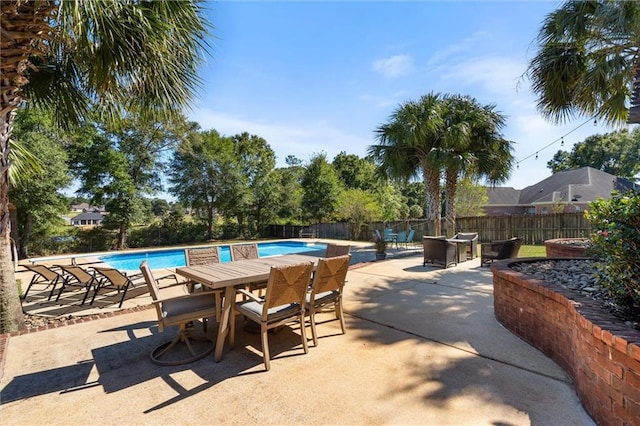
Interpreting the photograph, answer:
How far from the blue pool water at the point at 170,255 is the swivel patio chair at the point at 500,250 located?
892cm

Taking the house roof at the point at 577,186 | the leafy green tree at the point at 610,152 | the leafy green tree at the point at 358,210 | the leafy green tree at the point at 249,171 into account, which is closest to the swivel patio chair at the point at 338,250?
the leafy green tree at the point at 358,210

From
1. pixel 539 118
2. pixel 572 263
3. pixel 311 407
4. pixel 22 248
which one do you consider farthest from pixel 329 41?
pixel 22 248

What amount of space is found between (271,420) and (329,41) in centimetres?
825

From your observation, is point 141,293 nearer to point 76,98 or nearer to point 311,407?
point 76,98

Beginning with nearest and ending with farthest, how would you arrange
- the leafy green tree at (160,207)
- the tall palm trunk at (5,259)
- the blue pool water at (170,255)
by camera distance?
the tall palm trunk at (5,259), the blue pool water at (170,255), the leafy green tree at (160,207)

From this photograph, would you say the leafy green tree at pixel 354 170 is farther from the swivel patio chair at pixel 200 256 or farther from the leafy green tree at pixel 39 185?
the swivel patio chair at pixel 200 256

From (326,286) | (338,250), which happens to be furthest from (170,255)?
(326,286)

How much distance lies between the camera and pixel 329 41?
775 centimetres

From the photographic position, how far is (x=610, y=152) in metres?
28.2

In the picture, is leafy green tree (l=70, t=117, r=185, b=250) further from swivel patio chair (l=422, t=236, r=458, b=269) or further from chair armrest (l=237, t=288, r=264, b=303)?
chair armrest (l=237, t=288, r=264, b=303)

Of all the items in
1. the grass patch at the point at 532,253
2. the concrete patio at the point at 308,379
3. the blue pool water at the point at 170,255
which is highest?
the grass patch at the point at 532,253

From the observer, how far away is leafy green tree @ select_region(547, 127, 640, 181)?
84.0ft

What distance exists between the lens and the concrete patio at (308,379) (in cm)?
212

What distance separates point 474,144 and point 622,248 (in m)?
10.2
